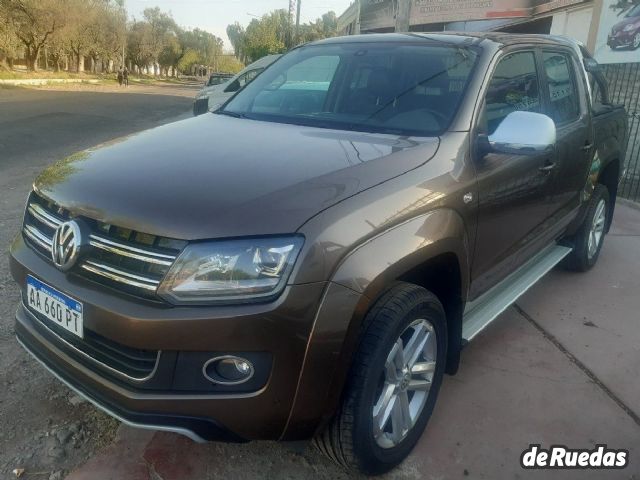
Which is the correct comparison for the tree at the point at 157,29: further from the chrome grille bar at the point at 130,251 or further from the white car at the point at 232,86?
the chrome grille bar at the point at 130,251

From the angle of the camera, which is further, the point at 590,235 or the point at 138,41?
the point at 138,41

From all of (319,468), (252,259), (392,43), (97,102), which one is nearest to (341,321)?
(252,259)

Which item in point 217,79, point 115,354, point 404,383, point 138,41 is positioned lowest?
point 404,383

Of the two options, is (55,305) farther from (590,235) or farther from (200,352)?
(590,235)

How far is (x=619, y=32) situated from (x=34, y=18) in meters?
32.7

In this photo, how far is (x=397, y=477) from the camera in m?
2.34

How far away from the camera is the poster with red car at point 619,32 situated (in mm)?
9211

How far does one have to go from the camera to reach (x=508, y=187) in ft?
9.32

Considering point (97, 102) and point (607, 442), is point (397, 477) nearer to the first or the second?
point (607, 442)

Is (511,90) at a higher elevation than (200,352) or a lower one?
higher

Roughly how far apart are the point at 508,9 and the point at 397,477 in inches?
628

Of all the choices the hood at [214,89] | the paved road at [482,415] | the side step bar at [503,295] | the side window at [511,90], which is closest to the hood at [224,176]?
the side window at [511,90]

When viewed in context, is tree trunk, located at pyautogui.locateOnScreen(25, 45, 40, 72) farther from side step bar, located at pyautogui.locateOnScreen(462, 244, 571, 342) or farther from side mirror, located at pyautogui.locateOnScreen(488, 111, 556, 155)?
side mirror, located at pyautogui.locateOnScreen(488, 111, 556, 155)

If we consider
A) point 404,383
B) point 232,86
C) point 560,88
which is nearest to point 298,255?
point 404,383
